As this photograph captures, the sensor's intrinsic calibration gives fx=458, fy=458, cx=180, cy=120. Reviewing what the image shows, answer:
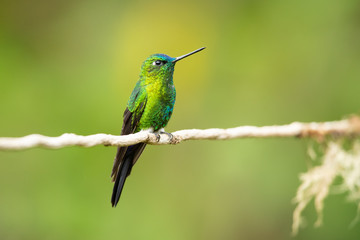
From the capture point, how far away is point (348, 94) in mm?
5012

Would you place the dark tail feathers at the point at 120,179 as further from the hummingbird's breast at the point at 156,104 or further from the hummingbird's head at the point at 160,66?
the hummingbird's head at the point at 160,66

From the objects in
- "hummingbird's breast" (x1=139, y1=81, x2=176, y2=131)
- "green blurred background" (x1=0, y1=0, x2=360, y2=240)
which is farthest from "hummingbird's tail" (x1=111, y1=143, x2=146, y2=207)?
"green blurred background" (x1=0, y1=0, x2=360, y2=240)

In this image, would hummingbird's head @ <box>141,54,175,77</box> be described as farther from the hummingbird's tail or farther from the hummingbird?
the hummingbird's tail

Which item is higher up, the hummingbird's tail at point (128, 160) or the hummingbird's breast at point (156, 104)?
the hummingbird's breast at point (156, 104)

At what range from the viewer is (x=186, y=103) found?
199 inches

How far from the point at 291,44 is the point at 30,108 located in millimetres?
3082

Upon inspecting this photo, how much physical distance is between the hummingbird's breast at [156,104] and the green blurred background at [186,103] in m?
1.98

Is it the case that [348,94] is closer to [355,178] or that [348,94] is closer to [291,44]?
[291,44]

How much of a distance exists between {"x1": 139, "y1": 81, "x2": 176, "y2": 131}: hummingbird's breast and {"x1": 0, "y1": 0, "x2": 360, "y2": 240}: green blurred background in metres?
1.98

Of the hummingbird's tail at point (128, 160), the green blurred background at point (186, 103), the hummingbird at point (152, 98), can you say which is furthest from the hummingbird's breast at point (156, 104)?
the green blurred background at point (186, 103)

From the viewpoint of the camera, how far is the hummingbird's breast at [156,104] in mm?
2699

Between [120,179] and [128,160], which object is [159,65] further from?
[120,179]

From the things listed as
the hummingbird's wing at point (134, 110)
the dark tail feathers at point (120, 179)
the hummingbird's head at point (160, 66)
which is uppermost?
the hummingbird's head at point (160, 66)

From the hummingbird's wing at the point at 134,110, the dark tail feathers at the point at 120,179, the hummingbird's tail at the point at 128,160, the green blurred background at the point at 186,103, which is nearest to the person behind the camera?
the dark tail feathers at the point at 120,179
